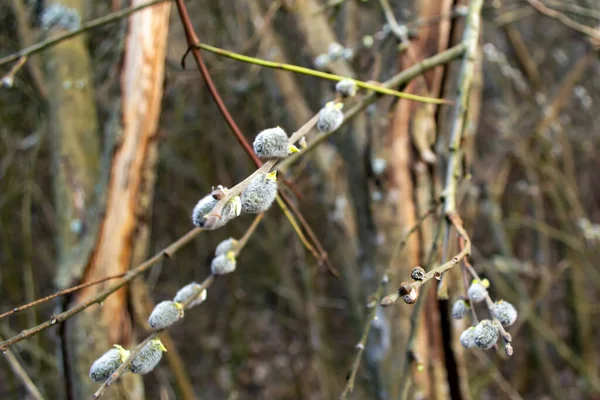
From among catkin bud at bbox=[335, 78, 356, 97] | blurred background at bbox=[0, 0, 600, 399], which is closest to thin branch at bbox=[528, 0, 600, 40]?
blurred background at bbox=[0, 0, 600, 399]

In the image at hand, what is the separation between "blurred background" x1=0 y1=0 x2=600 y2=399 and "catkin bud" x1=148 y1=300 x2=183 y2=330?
159 mm

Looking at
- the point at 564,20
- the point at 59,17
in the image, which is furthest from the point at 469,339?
the point at 59,17

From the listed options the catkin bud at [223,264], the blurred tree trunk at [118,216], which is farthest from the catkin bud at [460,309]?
the blurred tree trunk at [118,216]

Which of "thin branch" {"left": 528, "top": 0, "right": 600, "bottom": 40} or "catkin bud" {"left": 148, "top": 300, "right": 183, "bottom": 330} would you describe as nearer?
"catkin bud" {"left": 148, "top": 300, "right": 183, "bottom": 330}

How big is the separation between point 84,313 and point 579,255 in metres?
3.31

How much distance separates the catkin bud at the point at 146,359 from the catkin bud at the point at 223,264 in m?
0.21

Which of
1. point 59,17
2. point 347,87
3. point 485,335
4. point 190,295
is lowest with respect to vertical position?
point 485,335

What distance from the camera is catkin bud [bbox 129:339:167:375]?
723 millimetres

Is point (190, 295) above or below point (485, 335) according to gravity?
above

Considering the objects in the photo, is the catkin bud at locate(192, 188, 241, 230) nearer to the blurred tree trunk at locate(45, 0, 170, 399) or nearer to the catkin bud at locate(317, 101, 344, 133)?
the catkin bud at locate(317, 101, 344, 133)

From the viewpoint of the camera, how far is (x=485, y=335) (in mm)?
688

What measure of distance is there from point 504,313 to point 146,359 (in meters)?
0.49

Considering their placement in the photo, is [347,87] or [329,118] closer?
[329,118]

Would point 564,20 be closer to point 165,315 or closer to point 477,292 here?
point 477,292
